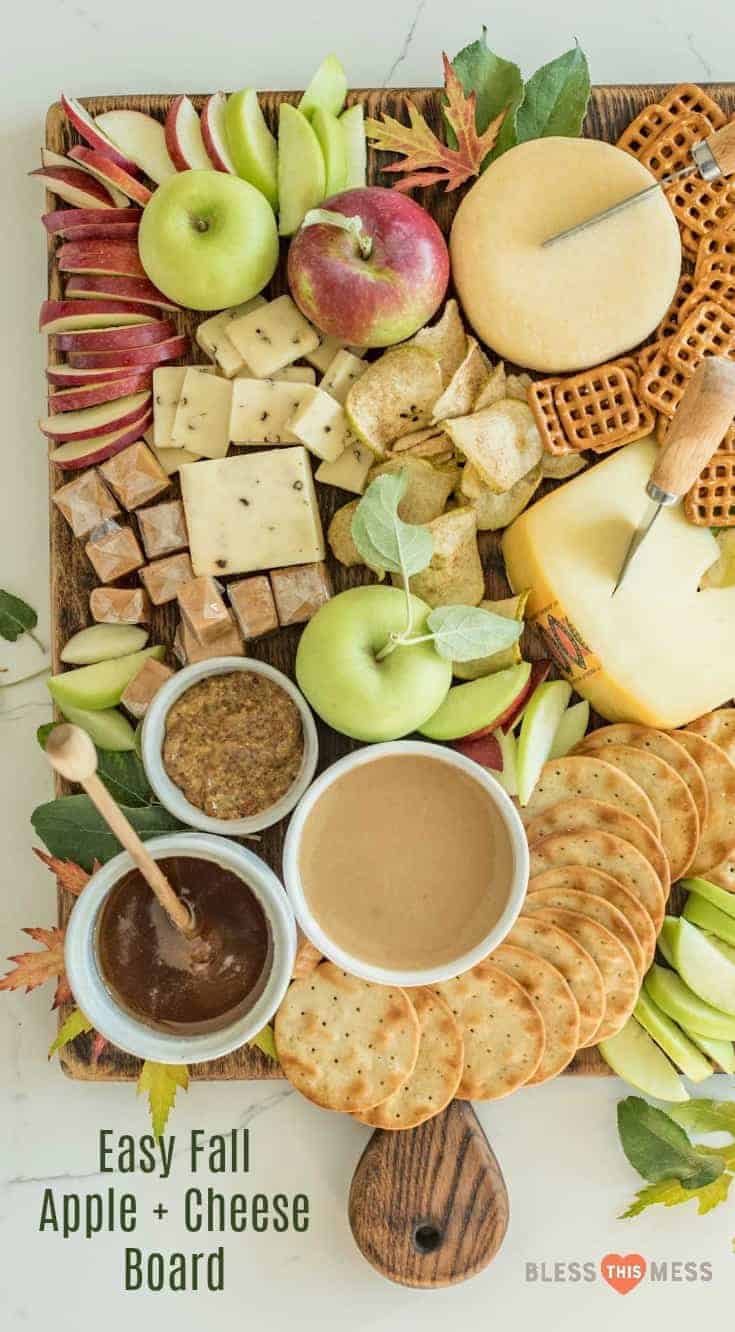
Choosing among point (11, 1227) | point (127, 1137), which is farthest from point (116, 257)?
point (11, 1227)

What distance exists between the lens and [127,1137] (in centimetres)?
153

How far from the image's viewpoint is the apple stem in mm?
1316

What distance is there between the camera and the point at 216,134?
1.45 metres

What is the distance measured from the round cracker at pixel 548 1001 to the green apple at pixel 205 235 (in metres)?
0.87

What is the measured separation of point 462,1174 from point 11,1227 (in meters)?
0.60

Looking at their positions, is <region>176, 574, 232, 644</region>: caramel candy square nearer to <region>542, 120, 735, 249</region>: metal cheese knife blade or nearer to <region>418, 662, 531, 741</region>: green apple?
<region>418, 662, 531, 741</region>: green apple

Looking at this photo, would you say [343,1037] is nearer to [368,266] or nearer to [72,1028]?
[72,1028]

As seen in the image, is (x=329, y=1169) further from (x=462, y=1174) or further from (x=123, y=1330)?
(x=123, y=1330)

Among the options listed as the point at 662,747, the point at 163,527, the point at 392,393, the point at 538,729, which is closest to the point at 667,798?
the point at 662,747

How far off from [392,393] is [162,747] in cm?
51

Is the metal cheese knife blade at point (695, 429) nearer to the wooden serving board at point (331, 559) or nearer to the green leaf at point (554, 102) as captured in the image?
the wooden serving board at point (331, 559)

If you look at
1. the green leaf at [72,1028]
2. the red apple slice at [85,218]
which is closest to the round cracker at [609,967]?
the green leaf at [72,1028]

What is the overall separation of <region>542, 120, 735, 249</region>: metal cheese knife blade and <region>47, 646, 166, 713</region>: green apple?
0.72 meters

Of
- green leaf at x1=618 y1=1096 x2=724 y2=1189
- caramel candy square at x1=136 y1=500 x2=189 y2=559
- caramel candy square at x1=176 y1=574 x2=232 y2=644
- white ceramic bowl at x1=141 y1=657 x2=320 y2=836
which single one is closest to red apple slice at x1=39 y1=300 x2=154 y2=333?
caramel candy square at x1=136 y1=500 x2=189 y2=559
